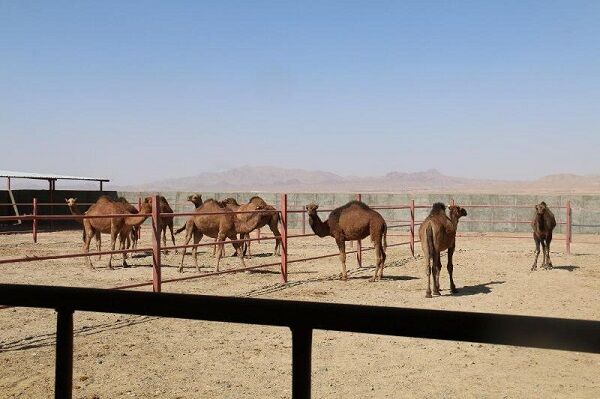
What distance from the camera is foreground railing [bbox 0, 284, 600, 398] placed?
1.06m

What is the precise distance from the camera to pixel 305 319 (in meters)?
1.25

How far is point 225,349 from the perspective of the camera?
6.59 meters

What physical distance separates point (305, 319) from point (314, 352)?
5.45m

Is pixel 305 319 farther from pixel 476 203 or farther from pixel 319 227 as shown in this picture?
pixel 476 203

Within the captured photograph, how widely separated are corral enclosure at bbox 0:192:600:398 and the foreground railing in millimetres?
3782

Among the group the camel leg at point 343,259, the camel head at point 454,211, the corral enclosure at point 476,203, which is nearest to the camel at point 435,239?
the camel head at point 454,211

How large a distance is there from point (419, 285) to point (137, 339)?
6.01 m

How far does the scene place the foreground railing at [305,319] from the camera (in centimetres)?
106

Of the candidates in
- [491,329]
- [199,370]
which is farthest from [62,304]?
[199,370]

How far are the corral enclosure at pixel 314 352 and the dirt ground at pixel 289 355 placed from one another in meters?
0.01

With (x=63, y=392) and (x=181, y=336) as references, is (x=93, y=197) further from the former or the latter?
(x=63, y=392)

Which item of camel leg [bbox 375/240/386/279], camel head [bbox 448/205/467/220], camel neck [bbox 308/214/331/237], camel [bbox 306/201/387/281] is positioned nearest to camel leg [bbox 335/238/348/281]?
camel [bbox 306/201/387/281]

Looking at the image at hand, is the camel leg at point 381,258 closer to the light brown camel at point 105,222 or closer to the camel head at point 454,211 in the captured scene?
the camel head at point 454,211

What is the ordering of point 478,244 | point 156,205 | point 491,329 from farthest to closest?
1. point 478,244
2. point 156,205
3. point 491,329
